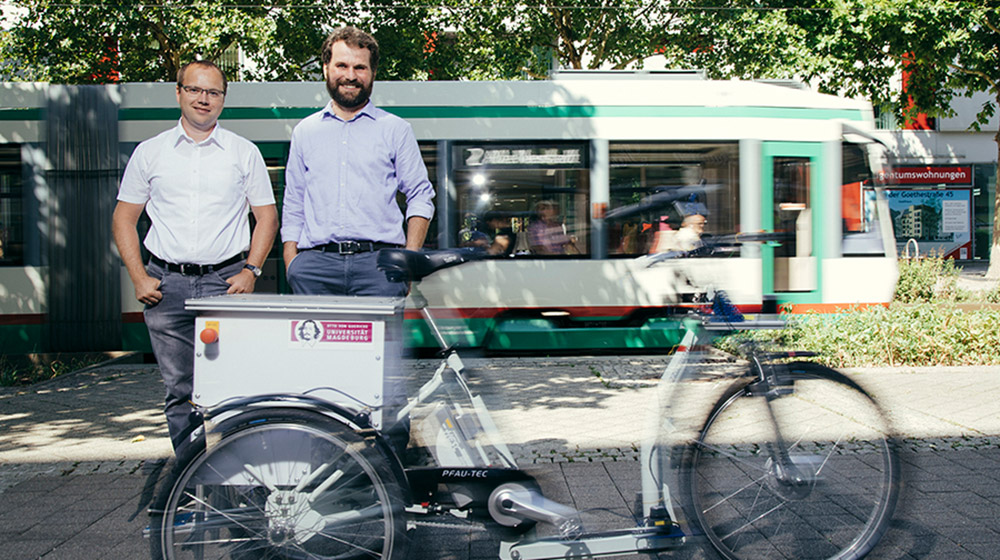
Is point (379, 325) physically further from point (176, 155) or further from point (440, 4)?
point (440, 4)

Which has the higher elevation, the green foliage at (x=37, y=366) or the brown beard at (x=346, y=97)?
the brown beard at (x=346, y=97)

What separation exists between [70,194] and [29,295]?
4.23ft

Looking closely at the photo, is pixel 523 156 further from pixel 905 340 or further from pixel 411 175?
pixel 411 175

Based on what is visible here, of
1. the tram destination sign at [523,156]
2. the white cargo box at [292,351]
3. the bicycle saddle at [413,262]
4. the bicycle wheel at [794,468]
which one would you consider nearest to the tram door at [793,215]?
the tram destination sign at [523,156]

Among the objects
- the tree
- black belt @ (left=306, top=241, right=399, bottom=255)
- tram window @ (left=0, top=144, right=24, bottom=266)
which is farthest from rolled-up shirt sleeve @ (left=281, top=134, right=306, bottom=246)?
the tree

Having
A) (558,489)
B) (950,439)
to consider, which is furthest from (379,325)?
(950,439)

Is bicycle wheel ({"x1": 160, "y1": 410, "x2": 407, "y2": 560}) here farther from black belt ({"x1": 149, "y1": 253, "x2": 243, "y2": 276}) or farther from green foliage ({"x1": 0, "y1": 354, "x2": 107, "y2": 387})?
green foliage ({"x1": 0, "y1": 354, "x2": 107, "y2": 387})

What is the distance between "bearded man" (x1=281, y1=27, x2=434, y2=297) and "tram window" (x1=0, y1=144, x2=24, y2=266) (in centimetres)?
754

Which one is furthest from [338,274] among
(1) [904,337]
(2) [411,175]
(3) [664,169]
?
(1) [904,337]

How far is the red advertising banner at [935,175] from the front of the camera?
89.0ft

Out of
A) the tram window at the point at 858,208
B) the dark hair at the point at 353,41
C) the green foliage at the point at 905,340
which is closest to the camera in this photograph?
the dark hair at the point at 353,41

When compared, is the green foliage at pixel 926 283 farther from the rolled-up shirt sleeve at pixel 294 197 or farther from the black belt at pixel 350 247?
the rolled-up shirt sleeve at pixel 294 197

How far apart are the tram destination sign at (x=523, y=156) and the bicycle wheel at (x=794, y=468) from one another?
21.3 ft

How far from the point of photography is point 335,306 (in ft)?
8.18
